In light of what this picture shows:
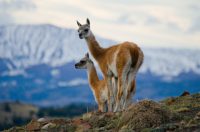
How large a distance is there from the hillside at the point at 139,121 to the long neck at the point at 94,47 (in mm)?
5196

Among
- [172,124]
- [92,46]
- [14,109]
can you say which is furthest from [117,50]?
[14,109]

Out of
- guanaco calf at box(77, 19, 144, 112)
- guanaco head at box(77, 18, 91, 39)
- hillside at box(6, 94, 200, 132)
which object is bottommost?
hillside at box(6, 94, 200, 132)

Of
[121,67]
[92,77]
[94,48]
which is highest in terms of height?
[94,48]

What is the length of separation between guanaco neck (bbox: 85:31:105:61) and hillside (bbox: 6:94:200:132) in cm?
519

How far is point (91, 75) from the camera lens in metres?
33.1

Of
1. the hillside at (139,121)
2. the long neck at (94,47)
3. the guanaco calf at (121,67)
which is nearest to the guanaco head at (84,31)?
the long neck at (94,47)

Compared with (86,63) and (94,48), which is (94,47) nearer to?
(94,48)

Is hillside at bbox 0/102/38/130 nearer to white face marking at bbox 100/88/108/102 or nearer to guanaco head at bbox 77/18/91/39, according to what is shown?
white face marking at bbox 100/88/108/102

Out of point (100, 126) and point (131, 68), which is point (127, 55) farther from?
point (100, 126)

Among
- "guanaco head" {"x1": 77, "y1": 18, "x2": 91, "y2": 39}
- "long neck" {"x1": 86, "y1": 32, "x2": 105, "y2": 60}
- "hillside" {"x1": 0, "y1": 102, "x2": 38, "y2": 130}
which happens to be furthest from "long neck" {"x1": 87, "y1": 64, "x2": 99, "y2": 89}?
"hillside" {"x1": 0, "y1": 102, "x2": 38, "y2": 130}

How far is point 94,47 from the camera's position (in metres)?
29.0

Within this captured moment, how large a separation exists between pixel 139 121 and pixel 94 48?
9.51m

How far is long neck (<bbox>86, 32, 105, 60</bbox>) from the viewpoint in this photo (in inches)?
1117

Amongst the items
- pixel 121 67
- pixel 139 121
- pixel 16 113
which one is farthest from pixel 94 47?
pixel 16 113
